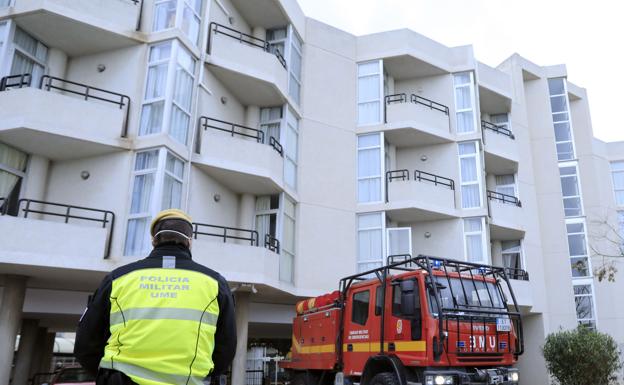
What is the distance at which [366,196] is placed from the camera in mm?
20250

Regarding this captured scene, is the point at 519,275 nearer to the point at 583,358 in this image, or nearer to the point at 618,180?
the point at 583,358

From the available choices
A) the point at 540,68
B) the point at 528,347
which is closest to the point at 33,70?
the point at 528,347

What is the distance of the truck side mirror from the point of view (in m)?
9.80

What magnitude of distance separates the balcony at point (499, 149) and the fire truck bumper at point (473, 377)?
1485 cm

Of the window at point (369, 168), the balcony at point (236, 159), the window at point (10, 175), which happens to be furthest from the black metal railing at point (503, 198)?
the window at point (10, 175)

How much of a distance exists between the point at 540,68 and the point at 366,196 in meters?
14.0

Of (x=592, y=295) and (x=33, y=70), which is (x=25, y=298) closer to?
(x=33, y=70)

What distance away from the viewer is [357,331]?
36.8 feet

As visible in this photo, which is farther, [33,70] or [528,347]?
[528,347]

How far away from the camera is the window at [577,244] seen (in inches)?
1045

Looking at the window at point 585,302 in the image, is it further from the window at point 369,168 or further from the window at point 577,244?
the window at point 369,168

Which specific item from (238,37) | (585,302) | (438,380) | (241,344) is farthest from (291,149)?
(585,302)

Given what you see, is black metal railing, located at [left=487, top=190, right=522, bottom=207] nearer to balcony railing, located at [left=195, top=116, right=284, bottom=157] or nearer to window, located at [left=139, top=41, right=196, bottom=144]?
balcony railing, located at [left=195, top=116, right=284, bottom=157]

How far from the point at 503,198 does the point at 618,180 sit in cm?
1128
